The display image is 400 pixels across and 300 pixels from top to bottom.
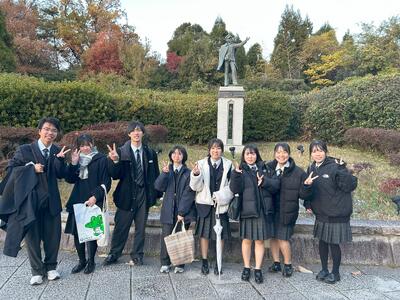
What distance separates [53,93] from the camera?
10.3m

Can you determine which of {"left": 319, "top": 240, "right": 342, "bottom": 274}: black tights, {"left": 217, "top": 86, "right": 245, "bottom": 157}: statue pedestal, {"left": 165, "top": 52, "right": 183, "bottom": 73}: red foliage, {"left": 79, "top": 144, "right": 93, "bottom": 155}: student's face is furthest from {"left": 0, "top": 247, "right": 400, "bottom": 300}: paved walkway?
{"left": 165, "top": 52, "right": 183, "bottom": 73}: red foliage

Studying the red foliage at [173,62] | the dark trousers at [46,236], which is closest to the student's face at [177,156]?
the dark trousers at [46,236]

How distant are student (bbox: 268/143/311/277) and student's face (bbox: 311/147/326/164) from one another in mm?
217

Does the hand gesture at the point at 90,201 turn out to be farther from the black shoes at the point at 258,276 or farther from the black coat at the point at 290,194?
the black coat at the point at 290,194

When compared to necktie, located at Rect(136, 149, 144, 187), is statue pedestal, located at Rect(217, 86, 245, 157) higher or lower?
higher

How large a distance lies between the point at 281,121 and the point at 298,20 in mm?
22543

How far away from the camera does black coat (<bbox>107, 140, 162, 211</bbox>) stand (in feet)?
12.7

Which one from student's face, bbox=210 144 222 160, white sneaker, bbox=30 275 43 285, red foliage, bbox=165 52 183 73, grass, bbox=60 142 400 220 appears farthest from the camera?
red foliage, bbox=165 52 183 73

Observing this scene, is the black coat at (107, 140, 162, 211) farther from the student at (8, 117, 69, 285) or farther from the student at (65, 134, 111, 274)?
the student at (8, 117, 69, 285)

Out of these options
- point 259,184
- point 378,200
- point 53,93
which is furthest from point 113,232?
point 53,93

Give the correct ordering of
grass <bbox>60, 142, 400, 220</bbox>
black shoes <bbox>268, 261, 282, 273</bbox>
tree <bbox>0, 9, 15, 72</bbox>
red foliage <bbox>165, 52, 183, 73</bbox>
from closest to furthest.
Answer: black shoes <bbox>268, 261, 282, 273</bbox>
grass <bbox>60, 142, 400, 220</bbox>
tree <bbox>0, 9, 15, 72</bbox>
red foliage <bbox>165, 52, 183, 73</bbox>

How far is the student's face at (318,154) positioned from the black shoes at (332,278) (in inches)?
46.5

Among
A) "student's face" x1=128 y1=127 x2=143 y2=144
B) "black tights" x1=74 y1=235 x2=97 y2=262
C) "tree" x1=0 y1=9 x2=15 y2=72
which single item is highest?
"tree" x1=0 y1=9 x2=15 y2=72

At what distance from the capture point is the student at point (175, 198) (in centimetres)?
375
